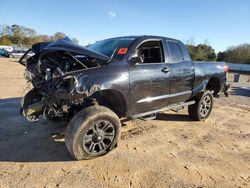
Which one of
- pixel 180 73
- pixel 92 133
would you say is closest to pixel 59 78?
pixel 92 133

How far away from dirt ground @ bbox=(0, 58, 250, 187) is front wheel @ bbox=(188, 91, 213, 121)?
28 centimetres

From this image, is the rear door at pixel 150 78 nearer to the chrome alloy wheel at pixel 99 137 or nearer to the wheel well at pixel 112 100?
the wheel well at pixel 112 100

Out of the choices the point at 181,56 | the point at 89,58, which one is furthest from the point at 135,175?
the point at 181,56

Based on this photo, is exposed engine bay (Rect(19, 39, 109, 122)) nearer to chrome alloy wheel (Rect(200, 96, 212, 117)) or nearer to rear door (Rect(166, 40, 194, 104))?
rear door (Rect(166, 40, 194, 104))

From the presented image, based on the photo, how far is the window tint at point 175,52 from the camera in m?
5.67

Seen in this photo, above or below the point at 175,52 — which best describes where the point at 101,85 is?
below

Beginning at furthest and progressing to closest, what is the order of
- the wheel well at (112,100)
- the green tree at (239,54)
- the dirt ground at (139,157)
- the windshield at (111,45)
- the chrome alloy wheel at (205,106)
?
the green tree at (239,54) < the chrome alloy wheel at (205,106) < the windshield at (111,45) < the wheel well at (112,100) < the dirt ground at (139,157)

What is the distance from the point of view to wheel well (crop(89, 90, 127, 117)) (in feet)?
14.8

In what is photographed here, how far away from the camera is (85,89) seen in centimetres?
404

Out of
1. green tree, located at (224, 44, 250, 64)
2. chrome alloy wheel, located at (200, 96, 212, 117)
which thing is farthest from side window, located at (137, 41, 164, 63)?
green tree, located at (224, 44, 250, 64)

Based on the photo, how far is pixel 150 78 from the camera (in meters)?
4.95

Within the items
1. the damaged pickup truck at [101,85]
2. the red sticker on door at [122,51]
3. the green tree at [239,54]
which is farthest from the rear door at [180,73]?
the green tree at [239,54]

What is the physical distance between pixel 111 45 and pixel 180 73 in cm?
161

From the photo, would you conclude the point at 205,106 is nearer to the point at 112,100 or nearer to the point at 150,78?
the point at 150,78
